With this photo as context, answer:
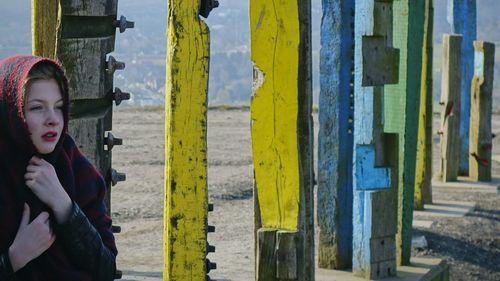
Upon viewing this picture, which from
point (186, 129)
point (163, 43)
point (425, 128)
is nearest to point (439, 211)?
point (425, 128)

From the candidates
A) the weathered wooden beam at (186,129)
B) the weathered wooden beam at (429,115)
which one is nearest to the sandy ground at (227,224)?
the weathered wooden beam at (429,115)

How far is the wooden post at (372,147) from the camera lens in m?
7.73

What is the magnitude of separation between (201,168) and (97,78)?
0.61 m

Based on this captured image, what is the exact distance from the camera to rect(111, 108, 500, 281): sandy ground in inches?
347

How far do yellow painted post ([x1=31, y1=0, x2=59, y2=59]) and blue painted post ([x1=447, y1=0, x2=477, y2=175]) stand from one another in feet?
27.6

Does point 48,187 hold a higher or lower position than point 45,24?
lower

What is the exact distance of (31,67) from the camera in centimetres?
353

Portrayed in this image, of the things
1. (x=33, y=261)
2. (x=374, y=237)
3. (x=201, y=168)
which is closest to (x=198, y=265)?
(x=201, y=168)

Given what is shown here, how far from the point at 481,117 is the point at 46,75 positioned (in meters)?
10.6

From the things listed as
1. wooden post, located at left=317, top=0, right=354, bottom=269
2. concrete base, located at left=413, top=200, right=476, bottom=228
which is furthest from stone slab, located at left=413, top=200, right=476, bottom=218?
wooden post, located at left=317, top=0, right=354, bottom=269

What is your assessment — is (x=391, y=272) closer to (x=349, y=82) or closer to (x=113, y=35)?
(x=349, y=82)

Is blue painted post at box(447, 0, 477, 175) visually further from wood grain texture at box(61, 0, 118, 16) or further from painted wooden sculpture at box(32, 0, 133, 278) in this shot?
wood grain texture at box(61, 0, 118, 16)

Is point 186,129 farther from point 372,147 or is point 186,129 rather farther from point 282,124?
point 372,147

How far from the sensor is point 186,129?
546 centimetres
